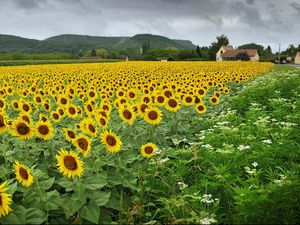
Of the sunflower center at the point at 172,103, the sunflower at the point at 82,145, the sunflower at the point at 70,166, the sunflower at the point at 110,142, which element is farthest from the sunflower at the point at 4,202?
the sunflower center at the point at 172,103

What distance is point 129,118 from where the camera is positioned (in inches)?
226

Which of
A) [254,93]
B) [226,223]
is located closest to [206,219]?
[226,223]

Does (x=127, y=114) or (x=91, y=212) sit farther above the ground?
(x=127, y=114)

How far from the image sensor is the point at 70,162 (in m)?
3.80

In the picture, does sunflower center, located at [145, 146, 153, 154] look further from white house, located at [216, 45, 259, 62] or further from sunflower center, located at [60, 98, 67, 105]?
white house, located at [216, 45, 259, 62]

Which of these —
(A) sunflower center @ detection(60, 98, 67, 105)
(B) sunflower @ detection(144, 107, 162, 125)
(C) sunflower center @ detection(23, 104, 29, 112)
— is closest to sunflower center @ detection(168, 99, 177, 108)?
(B) sunflower @ detection(144, 107, 162, 125)

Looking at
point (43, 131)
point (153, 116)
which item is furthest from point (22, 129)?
point (153, 116)

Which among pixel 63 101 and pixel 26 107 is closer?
pixel 26 107

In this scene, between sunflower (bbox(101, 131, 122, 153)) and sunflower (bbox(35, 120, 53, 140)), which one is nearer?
sunflower (bbox(101, 131, 122, 153))

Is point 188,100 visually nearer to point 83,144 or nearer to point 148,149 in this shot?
point 148,149

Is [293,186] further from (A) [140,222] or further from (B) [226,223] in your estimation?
(A) [140,222]

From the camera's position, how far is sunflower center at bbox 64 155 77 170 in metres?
3.78

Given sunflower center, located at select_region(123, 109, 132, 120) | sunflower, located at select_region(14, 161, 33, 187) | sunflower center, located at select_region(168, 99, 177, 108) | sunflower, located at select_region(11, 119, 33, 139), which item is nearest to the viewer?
sunflower, located at select_region(14, 161, 33, 187)

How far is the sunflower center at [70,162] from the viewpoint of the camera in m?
3.78
